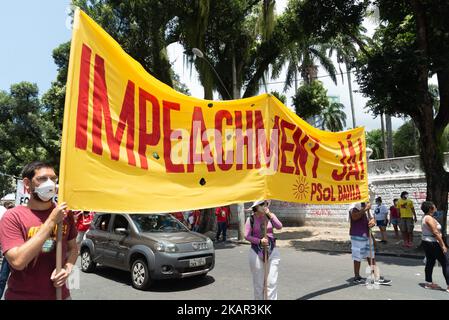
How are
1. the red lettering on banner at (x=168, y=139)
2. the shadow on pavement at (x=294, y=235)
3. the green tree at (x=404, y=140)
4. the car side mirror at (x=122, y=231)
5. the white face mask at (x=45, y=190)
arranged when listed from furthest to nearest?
the green tree at (x=404, y=140), the shadow on pavement at (x=294, y=235), the car side mirror at (x=122, y=231), the red lettering on banner at (x=168, y=139), the white face mask at (x=45, y=190)

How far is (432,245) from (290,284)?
2.91 metres

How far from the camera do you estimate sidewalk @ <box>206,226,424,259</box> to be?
13117 mm

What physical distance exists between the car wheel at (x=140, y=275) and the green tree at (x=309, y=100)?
42.9ft

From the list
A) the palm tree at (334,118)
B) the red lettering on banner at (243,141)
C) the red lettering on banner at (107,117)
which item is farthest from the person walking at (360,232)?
the palm tree at (334,118)

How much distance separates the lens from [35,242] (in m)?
2.63

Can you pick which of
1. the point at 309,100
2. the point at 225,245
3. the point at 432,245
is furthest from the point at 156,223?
the point at 309,100

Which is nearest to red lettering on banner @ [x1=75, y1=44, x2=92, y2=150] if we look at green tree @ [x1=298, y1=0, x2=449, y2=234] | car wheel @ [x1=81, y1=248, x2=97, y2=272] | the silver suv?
the silver suv

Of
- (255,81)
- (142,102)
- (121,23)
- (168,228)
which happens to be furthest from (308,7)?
(142,102)

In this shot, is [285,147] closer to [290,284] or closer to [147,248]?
[147,248]

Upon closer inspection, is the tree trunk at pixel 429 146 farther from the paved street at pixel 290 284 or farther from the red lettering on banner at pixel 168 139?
the red lettering on banner at pixel 168 139

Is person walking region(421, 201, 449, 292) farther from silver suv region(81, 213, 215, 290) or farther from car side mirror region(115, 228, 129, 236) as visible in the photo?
car side mirror region(115, 228, 129, 236)

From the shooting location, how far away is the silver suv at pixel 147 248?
800 cm

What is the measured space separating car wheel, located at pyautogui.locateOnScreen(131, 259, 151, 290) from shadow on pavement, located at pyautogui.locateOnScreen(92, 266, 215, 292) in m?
0.19
